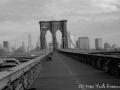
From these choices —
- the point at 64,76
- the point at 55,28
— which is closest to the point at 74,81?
the point at 64,76

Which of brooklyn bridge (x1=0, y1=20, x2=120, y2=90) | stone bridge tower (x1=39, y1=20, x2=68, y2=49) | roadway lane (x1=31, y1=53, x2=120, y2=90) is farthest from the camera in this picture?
stone bridge tower (x1=39, y1=20, x2=68, y2=49)

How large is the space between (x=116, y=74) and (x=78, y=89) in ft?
18.0

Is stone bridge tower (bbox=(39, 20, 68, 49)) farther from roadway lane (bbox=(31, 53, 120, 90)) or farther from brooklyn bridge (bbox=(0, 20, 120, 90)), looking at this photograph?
roadway lane (bbox=(31, 53, 120, 90))

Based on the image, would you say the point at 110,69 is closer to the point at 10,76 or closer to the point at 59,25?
the point at 10,76

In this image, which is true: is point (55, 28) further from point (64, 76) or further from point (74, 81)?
point (74, 81)

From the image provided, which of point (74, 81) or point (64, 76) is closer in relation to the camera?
point (74, 81)

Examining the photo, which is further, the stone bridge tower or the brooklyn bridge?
the stone bridge tower

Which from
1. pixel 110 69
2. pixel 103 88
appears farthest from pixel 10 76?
pixel 110 69

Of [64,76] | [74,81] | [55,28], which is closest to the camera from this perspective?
[74,81]

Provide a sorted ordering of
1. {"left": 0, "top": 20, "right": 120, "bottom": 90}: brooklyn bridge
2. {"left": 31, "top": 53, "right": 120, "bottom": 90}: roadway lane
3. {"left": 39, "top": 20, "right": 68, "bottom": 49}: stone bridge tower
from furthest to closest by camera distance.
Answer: {"left": 39, "top": 20, "right": 68, "bottom": 49}: stone bridge tower → {"left": 31, "top": 53, "right": 120, "bottom": 90}: roadway lane → {"left": 0, "top": 20, "right": 120, "bottom": 90}: brooklyn bridge

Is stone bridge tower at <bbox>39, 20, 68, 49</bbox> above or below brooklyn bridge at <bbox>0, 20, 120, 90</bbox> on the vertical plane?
above

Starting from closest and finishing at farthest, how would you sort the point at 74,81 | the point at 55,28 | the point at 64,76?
the point at 74,81, the point at 64,76, the point at 55,28

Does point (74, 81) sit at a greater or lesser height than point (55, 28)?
lesser

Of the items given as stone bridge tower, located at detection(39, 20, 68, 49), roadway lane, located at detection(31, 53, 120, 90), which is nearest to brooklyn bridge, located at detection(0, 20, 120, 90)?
roadway lane, located at detection(31, 53, 120, 90)
